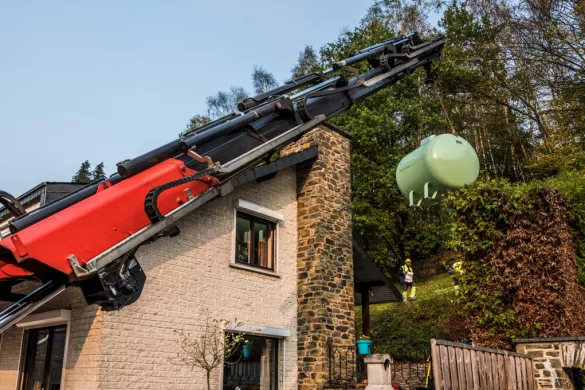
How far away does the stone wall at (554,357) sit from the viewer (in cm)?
777

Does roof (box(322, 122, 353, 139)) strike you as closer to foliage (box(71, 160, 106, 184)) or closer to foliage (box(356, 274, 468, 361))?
foliage (box(356, 274, 468, 361))

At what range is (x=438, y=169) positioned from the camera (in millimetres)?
7164

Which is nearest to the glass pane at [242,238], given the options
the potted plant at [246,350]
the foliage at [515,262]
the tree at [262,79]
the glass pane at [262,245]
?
the glass pane at [262,245]

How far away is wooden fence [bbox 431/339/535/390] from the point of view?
578cm

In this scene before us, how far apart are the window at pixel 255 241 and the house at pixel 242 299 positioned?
0.02 meters

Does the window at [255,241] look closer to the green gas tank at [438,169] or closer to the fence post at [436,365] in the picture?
the green gas tank at [438,169]

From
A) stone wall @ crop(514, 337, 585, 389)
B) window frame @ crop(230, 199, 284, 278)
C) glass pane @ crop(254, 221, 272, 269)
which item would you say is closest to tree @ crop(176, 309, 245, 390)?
window frame @ crop(230, 199, 284, 278)

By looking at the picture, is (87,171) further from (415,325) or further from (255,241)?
(255,241)

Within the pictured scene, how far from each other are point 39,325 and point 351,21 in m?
24.3

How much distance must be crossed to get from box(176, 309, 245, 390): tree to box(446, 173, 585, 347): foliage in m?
4.31

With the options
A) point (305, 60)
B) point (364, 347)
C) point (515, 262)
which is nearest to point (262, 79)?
point (305, 60)

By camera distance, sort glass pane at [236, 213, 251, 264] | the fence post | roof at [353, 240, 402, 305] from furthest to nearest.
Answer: roof at [353, 240, 402, 305]
glass pane at [236, 213, 251, 264]
the fence post

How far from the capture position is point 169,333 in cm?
778

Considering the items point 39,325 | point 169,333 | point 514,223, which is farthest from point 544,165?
point 39,325
